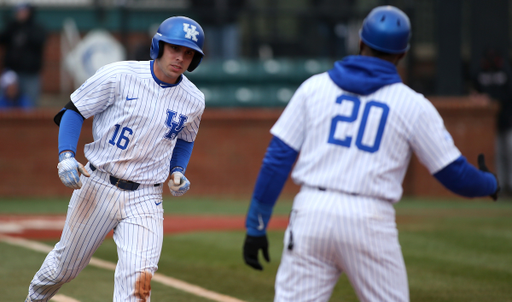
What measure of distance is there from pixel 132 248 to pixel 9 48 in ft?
34.2

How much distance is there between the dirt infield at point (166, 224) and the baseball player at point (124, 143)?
4.86 meters

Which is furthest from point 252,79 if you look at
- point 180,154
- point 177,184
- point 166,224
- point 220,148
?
point 177,184

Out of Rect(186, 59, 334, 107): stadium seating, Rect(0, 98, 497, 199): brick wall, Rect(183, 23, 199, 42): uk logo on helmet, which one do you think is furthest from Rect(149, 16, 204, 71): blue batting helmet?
Rect(186, 59, 334, 107): stadium seating

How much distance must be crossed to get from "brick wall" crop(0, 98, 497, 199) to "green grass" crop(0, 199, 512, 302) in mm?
1839

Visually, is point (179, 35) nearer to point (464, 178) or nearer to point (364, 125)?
point (364, 125)

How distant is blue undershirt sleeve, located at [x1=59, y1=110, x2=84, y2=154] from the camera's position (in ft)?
13.3

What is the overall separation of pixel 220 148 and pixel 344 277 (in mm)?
6995

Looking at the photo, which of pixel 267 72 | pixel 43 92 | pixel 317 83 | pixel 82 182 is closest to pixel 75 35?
pixel 43 92

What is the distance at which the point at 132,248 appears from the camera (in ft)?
12.9

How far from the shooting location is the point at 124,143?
4.13 meters

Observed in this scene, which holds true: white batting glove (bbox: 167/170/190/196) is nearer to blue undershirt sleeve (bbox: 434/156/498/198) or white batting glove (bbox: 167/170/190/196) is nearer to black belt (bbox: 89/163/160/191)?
black belt (bbox: 89/163/160/191)

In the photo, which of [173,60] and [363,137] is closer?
[363,137]

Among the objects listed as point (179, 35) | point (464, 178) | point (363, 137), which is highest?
point (179, 35)

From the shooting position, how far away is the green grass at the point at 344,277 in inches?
229
